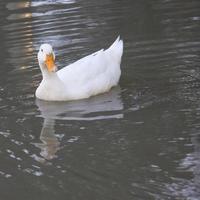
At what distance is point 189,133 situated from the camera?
8.26m

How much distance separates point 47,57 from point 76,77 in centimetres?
60

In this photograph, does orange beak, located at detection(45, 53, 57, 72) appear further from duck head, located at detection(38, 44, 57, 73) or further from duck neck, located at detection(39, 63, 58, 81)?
duck neck, located at detection(39, 63, 58, 81)

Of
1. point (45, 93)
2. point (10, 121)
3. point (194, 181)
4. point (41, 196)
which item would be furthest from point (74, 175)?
point (45, 93)

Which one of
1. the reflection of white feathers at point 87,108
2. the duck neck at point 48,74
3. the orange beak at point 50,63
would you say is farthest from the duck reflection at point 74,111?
the orange beak at point 50,63

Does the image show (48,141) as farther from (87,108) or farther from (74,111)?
(87,108)

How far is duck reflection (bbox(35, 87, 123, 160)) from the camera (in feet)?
28.2

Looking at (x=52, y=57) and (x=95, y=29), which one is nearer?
(x=52, y=57)

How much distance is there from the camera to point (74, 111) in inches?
381

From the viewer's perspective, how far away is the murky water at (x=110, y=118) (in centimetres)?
713

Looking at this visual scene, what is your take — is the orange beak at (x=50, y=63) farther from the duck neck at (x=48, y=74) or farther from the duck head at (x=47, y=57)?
the duck neck at (x=48, y=74)

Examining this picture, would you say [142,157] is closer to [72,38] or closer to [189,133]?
[189,133]

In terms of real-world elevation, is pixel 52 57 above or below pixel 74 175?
above

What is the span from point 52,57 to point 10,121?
1.36m

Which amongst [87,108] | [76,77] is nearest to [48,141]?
[87,108]
